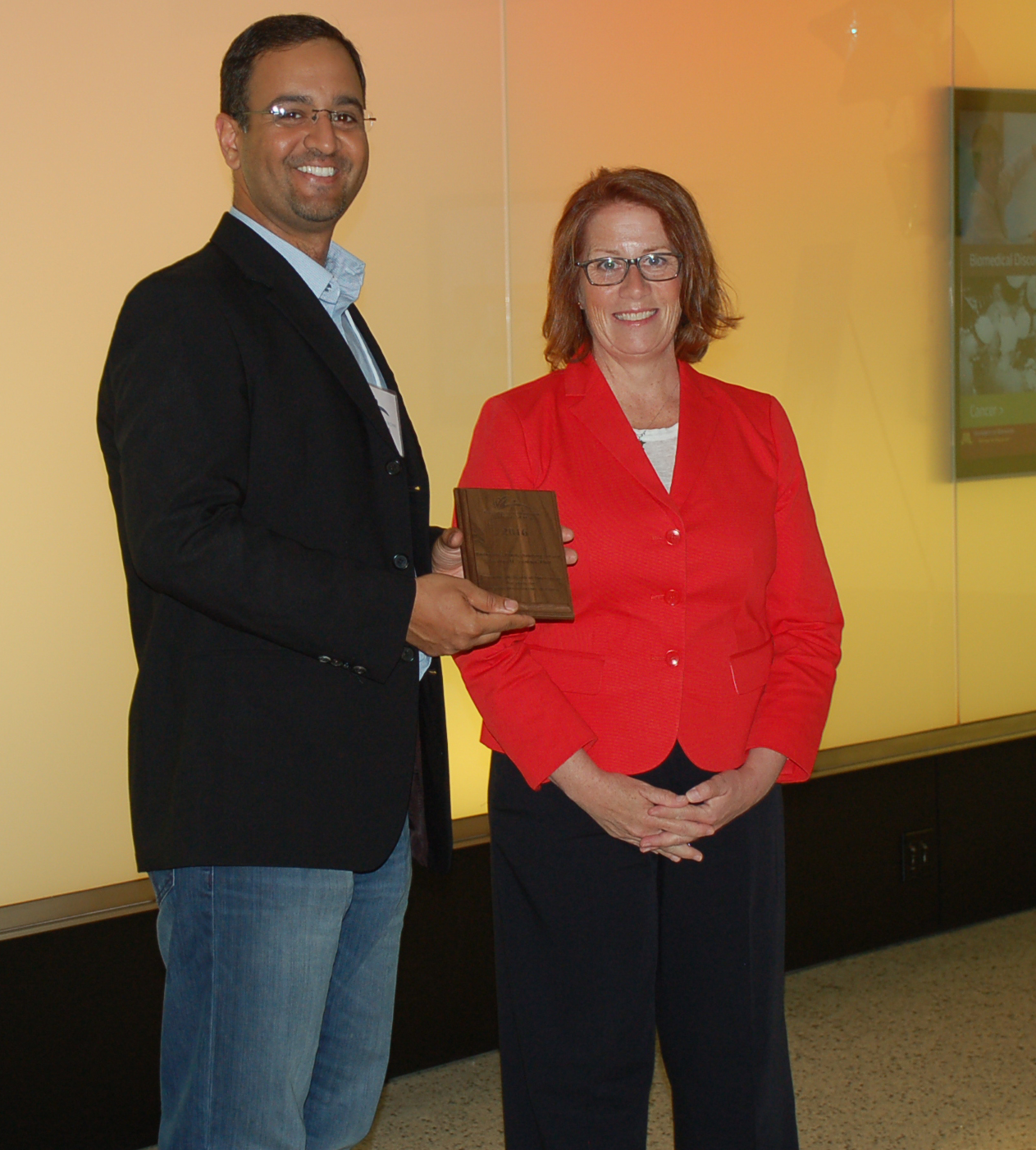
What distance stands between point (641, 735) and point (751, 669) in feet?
0.72

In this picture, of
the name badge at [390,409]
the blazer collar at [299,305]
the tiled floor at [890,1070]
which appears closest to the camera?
the blazer collar at [299,305]

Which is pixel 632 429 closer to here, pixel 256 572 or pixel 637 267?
pixel 637 267

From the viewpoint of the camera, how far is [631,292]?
1.84 metres

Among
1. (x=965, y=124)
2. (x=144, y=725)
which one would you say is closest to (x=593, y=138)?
(x=965, y=124)

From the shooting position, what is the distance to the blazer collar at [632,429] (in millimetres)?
1829

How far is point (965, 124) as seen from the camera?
3.54m

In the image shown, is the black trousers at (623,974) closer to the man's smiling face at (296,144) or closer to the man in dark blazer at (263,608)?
the man in dark blazer at (263,608)

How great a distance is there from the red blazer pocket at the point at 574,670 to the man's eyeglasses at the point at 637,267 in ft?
1.91

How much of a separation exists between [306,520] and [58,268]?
1.30m

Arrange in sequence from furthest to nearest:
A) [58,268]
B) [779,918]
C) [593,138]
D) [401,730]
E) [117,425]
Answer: [593,138]
[58,268]
[779,918]
[401,730]
[117,425]

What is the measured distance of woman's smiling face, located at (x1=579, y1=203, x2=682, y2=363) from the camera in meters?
1.85

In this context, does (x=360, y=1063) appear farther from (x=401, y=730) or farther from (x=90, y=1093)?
(x=90, y=1093)

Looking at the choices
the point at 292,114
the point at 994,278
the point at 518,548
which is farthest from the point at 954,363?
the point at 292,114

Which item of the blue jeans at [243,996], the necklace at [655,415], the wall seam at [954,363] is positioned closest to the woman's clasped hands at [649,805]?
the blue jeans at [243,996]
